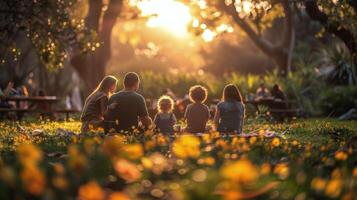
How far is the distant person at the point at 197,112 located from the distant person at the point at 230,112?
0.29 meters

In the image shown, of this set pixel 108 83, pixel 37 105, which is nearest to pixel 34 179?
pixel 108 83

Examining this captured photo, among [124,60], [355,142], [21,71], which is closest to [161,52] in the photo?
[124,60]

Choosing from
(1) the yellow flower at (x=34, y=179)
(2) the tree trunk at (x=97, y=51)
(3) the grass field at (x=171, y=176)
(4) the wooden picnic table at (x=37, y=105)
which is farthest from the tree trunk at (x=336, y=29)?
(1) the yellow flower at (x=34, y=179)

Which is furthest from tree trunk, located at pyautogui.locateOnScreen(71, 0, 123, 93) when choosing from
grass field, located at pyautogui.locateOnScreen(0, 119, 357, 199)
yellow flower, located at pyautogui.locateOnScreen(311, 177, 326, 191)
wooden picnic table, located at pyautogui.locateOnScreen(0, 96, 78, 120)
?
yellow flower, located at pyautogui.locateOnScreen(311, 177, 326, 191)

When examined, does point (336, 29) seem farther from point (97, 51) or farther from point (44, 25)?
point (97, 51)

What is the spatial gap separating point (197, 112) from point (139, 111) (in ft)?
3.81

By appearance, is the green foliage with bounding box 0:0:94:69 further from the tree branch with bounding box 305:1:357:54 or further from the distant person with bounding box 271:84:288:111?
the distant person with bounding box 271:84:288:111

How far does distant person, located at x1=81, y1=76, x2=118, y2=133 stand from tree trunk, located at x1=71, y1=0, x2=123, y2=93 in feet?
44.7

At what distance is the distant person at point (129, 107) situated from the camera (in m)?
12.5

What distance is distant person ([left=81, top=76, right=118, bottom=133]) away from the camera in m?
13.0

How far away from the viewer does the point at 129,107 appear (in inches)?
494

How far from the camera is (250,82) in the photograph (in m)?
29.0

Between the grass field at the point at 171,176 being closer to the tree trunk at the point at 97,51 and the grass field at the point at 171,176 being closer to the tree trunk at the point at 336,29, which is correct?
the tree trunk at the point at 336,29

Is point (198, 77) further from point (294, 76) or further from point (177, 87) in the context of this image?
point (294, 76)
